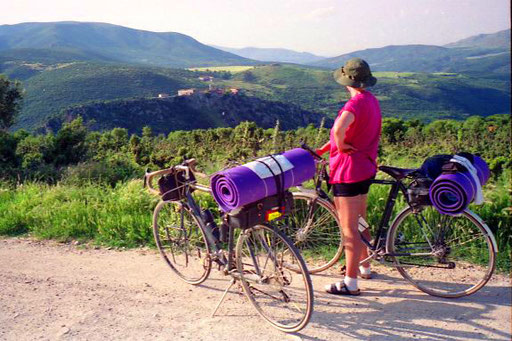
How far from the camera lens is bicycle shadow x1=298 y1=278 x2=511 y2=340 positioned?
320 cm

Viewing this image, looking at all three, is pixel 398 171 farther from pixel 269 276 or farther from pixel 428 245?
pixel 269 276

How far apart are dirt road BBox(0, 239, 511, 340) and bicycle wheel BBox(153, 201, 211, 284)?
4.9 inches

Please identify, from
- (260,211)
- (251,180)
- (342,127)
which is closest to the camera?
(251,180)

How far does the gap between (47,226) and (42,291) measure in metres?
1.91

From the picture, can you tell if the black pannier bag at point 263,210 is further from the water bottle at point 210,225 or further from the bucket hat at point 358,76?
the bucket hat at point 358,76

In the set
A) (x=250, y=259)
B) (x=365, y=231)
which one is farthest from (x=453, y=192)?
(x=250, y=259)

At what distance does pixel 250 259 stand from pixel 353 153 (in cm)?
121

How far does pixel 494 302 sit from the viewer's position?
3.60m

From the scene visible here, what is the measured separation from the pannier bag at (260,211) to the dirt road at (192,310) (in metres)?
0.82

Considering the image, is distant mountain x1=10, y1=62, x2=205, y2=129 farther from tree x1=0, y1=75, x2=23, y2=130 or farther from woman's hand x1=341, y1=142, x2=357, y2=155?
woman's hand x1=341, y1=142, x2=357, y2=155

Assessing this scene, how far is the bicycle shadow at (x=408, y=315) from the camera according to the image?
320 cm

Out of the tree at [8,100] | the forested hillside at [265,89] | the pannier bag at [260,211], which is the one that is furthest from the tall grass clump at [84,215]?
the forested hillside at [265,89]

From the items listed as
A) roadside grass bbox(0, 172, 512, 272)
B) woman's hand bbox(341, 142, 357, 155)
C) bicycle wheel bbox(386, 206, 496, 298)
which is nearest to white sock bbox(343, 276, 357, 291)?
bicycle wheel bbox(386, 206, 496, 298)

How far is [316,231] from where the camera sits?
15.1ft
